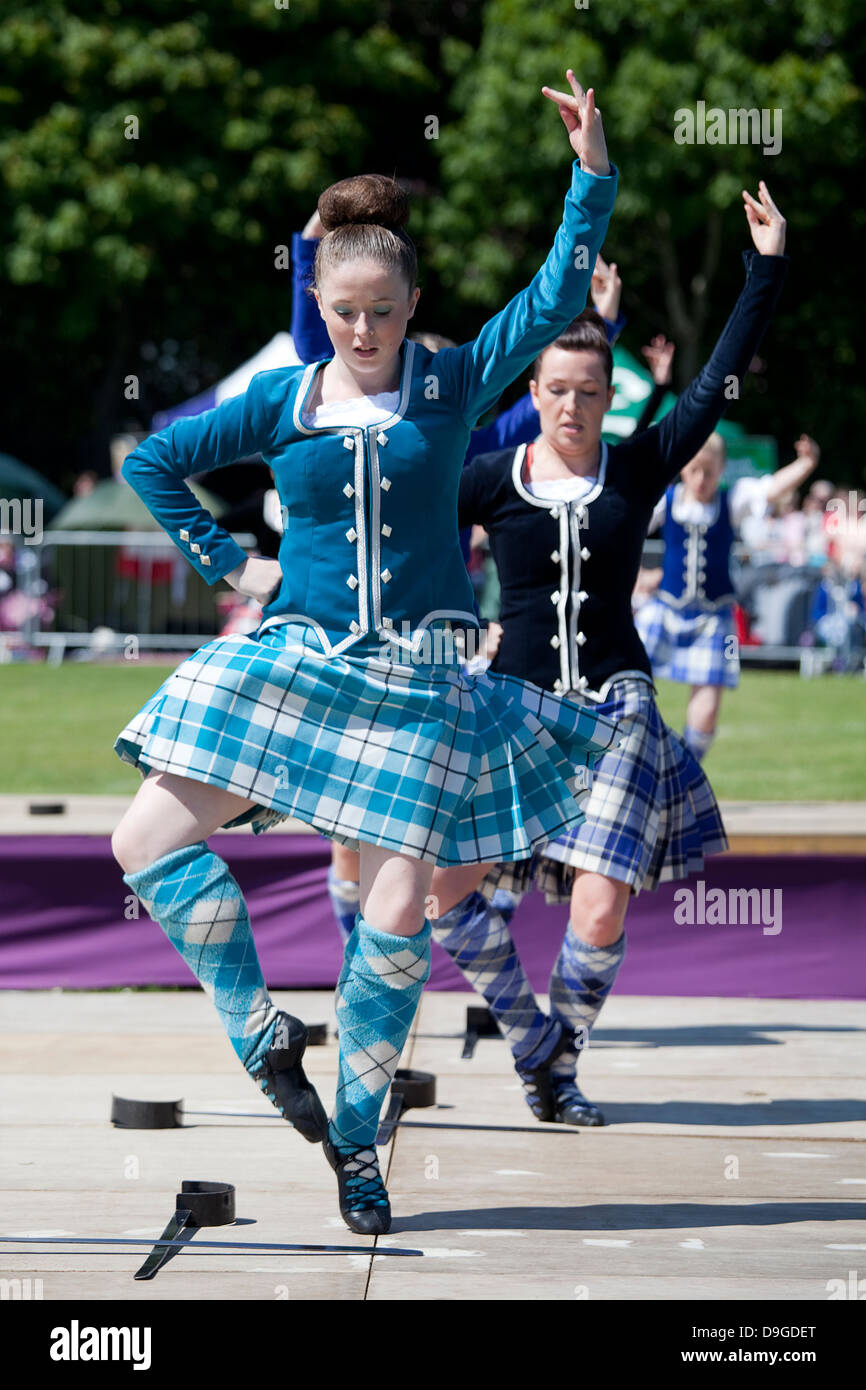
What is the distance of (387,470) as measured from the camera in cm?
364

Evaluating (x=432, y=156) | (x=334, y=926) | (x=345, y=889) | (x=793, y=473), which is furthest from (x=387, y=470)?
(x=432, y=156)

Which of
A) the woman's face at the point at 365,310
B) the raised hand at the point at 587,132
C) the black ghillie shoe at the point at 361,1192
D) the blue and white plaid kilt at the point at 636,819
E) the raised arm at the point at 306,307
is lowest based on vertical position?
the black ghillie shoe at the point at 361,1192

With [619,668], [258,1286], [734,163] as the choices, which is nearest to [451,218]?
[734,163]

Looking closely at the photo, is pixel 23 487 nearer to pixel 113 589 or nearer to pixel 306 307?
pixel 113 589

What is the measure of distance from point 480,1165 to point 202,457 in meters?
1.65

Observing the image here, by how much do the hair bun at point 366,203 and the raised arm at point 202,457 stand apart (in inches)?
12.1

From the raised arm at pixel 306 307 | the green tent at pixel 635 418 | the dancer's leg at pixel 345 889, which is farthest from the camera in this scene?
the green tent at pixel 635 418

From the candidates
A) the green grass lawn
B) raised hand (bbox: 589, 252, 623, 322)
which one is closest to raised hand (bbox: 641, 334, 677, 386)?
raised hand (bbox: 589, 252, 623, 322)

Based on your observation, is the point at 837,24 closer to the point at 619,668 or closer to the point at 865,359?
the point at 865,359

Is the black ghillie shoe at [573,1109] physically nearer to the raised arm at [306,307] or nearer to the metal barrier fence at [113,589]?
the raised arm at [306,307]

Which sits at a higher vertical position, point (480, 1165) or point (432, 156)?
point (432, 156)

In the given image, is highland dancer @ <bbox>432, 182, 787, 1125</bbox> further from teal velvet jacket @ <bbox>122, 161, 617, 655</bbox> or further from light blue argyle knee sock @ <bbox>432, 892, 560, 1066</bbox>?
teal velvet jacket @ <bbox>122, 161, 617, 655</bbox>

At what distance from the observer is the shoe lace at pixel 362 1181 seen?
364cm

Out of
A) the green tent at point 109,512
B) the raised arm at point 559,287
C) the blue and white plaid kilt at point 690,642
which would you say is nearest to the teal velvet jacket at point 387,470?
the raised arm at point 559,287
